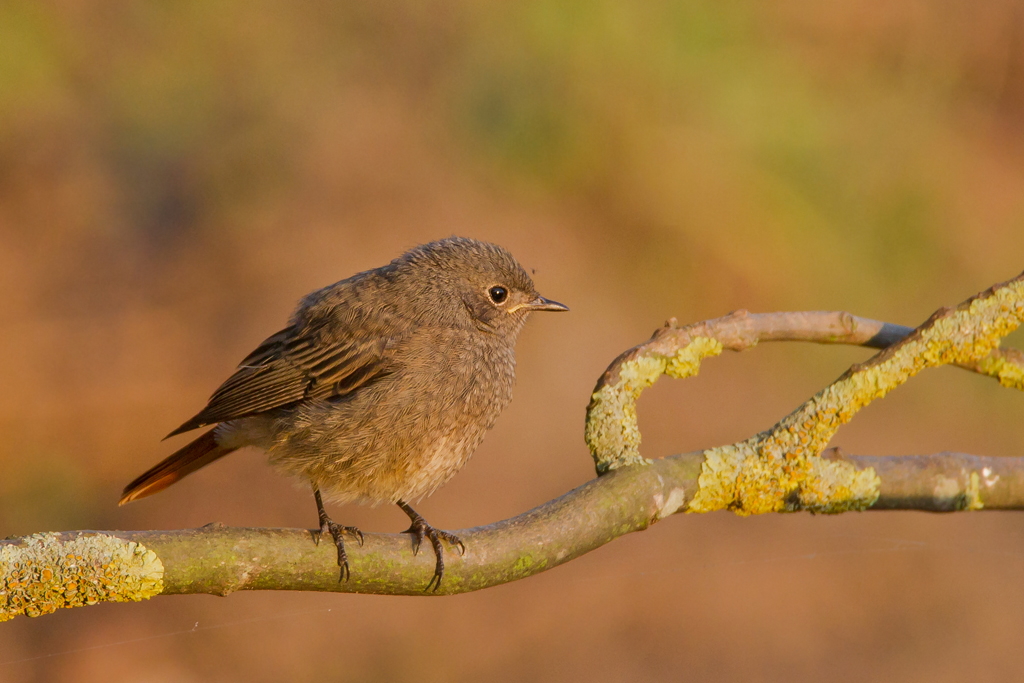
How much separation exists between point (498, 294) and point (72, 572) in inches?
78.2

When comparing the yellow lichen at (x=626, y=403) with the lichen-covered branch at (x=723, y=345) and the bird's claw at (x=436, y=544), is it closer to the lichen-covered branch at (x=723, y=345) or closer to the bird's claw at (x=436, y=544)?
the lichen-covered branch at (x=723, y=345)

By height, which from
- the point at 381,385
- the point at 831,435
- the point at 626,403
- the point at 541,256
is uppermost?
the point at 541,256

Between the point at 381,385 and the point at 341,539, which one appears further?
the point at 381,385

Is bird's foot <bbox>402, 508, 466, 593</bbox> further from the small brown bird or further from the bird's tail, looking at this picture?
the bird's tail

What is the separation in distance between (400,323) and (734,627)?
12.1 feet

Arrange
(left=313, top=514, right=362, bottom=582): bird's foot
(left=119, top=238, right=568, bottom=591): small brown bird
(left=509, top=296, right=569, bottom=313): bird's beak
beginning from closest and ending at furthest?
(left=313, top=514, right=362, bottom=582): bird's foot → (left=119, top=238, right=568, bottom=591): small brown bird → (left=509, top=296, right=569, bottom=313): bird's beak

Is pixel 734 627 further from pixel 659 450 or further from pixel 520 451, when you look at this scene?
pixel 520 451

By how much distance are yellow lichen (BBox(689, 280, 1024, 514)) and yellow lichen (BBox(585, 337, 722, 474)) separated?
26 centimetres

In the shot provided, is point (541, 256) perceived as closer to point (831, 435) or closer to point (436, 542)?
point (831, 435)

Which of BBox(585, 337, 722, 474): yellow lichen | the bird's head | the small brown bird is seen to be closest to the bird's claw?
the small brown bird

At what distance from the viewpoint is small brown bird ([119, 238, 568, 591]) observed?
3287 mm

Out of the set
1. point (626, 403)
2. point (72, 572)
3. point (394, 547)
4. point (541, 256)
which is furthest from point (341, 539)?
point (541, 256)

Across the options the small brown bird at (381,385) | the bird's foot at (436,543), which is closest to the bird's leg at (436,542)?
the bird's foot at (436,543)

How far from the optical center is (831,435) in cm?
302
